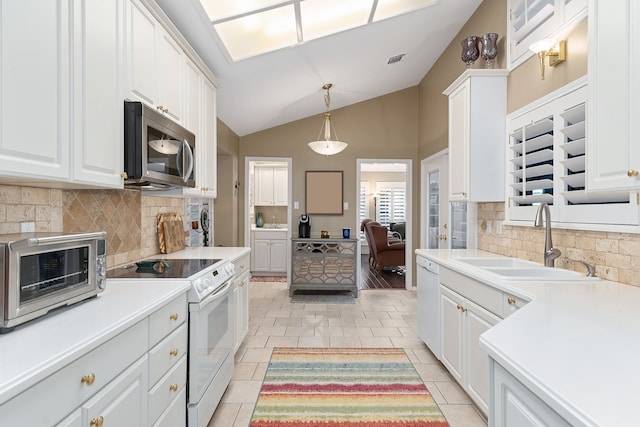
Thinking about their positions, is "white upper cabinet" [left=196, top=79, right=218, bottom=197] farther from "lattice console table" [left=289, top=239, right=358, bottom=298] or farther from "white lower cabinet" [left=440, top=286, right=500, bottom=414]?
"lattice console table" [left=289, top=239, right=358, bottom=298]

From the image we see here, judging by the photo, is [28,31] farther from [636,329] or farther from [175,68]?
[636,329]

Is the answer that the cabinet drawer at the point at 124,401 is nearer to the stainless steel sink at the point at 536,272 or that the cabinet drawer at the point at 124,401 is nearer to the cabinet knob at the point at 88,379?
the cabinet knob at the point at 88,379

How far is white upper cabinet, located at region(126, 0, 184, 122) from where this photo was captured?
1.76 metres

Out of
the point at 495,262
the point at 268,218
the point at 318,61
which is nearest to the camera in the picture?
the point at 495,262

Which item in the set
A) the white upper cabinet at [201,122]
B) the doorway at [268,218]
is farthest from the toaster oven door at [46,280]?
the doorway at [268,218]

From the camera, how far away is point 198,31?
2445 mm

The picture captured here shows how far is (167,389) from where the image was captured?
4.86 feet

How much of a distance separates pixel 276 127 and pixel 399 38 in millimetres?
2403

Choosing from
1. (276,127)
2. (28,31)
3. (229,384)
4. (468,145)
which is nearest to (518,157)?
(468,145)

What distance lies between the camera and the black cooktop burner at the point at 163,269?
5.99ft

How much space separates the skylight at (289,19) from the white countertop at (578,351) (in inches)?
99.8

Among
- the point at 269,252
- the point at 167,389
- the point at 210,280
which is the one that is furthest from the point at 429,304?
the point at 269,252

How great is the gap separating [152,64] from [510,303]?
91.1 inches

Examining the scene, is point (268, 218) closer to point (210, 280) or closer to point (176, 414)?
point (210, 280)
